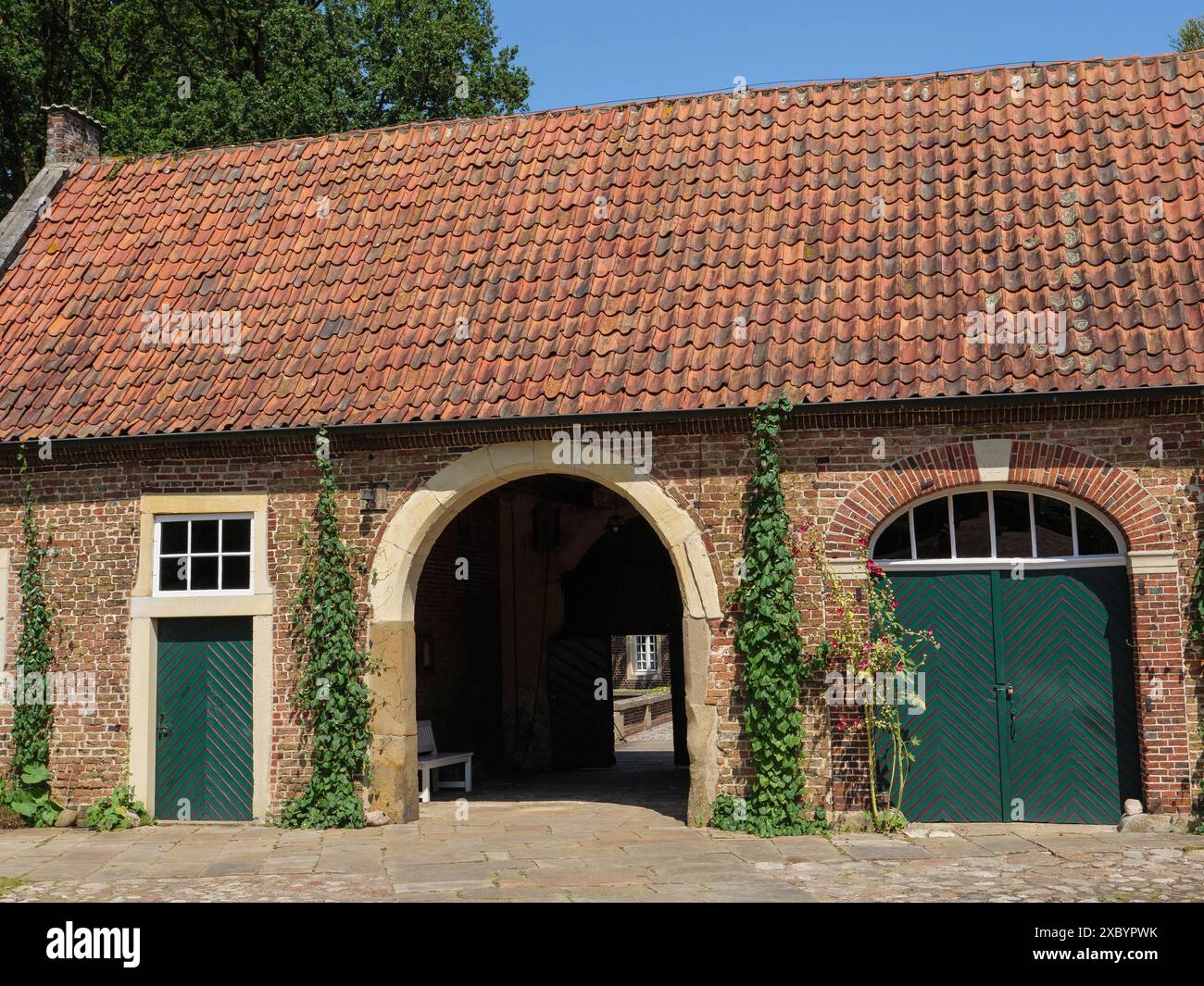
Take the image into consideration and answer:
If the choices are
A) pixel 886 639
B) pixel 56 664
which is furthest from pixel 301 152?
pixel 886 639

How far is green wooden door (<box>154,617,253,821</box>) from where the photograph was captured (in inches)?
501

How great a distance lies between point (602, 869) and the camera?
383 inches

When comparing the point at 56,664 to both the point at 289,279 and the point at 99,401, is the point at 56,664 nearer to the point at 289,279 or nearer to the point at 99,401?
the point at 99,401

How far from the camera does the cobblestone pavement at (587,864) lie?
28.9 ft

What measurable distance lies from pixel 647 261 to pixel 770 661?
4558 millimetres

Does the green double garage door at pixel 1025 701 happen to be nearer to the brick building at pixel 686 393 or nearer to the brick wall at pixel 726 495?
the brick building at pixel 686 393

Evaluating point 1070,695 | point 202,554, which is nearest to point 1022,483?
point 1070,695

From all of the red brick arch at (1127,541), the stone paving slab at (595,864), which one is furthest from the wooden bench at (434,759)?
the red brick arch at (1127,541)

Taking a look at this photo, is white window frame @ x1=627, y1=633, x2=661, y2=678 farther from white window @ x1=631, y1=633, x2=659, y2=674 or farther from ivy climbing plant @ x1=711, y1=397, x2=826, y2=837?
ivy climbing plant @ x1=711, y1=397, x2=826, y2=837

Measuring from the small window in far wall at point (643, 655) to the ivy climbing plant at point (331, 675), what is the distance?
30.0 m

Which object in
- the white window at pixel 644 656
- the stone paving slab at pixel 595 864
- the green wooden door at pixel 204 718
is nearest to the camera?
the stone paving slab at pixel 595 864

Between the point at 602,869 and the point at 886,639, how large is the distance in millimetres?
3456

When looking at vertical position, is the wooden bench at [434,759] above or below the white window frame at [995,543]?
below

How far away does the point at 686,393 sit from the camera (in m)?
11.8
